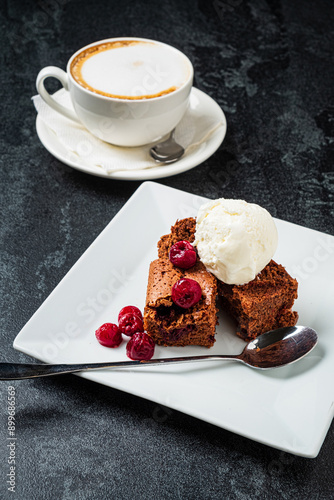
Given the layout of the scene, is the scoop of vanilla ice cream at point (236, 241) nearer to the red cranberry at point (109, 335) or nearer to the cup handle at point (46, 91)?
the red cranberry at point (109, 335)

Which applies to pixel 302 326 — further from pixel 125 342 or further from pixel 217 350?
pixel 125 342

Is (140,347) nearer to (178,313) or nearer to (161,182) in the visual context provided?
(178,313)

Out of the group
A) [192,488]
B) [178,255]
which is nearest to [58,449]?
[192,488]

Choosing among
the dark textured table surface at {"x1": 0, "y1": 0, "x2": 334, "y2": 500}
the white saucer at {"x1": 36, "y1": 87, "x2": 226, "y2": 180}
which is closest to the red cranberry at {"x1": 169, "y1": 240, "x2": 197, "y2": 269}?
the dark textured table surface at {"x1": 0, "y1": 0, "x2": 334, "y2": 500}

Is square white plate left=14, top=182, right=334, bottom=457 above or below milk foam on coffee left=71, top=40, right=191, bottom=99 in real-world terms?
below

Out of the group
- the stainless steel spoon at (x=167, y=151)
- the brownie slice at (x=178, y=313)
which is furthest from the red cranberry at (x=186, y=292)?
the stainless steel spoon at (x=167, y=151)

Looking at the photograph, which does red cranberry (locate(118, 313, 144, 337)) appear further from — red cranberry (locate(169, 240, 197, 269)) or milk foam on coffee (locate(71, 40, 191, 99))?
milk foam on coffee (locate(71, 40, 191, 99))
